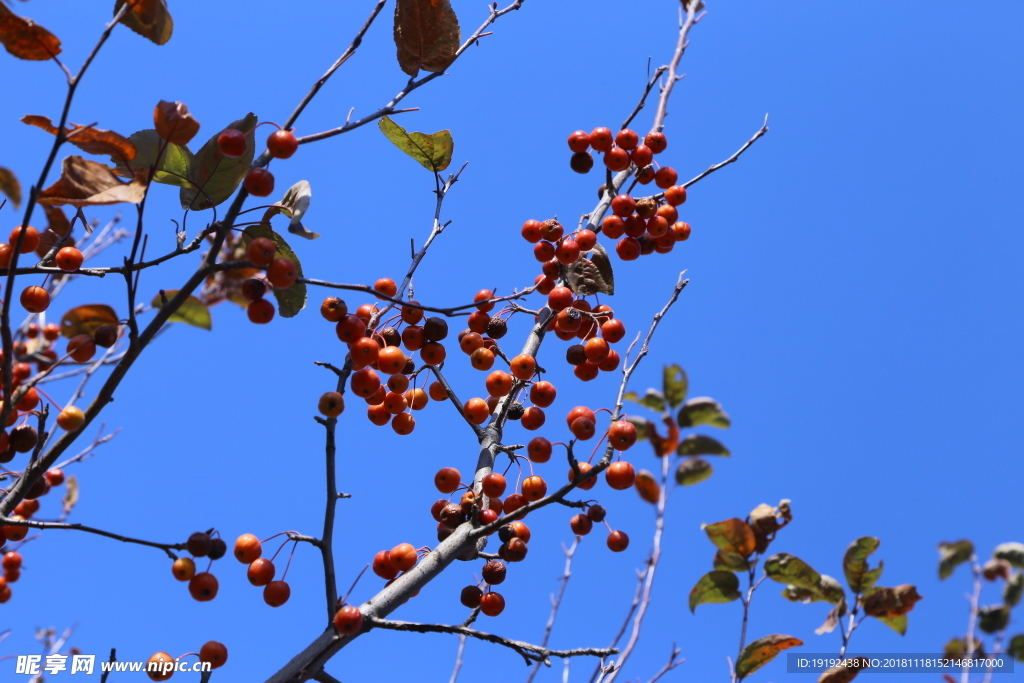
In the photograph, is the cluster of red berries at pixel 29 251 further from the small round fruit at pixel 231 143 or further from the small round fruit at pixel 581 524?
the small round fruit at pixel 581 524

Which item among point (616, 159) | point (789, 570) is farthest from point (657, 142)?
point (789, 570)

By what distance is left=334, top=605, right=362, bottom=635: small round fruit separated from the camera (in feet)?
6.31

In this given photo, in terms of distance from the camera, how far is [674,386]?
2.49m

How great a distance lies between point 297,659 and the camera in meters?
1.94

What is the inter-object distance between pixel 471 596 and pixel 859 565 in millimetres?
1788

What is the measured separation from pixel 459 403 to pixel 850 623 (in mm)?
2041

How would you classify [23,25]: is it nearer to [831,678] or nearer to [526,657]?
[526,657]

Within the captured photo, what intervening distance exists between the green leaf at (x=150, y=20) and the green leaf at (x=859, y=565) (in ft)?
11.3

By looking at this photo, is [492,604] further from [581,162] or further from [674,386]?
[581,162]

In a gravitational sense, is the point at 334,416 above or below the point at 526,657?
above

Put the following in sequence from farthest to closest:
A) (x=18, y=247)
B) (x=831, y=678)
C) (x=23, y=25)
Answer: (x=831, y=678)
(x=23, y=25)
(x=18, y=247)

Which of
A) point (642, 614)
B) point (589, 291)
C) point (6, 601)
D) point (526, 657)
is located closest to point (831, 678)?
point (642, 614)

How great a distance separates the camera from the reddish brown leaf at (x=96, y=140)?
1.98 metres

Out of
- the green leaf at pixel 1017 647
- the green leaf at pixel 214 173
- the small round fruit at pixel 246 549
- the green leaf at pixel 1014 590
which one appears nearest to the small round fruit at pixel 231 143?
the green leaf at pixel 214 173
